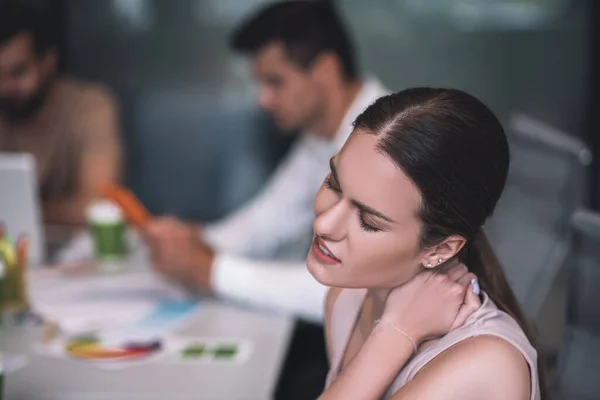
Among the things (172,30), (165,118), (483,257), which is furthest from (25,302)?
(172,30)

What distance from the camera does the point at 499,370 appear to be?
3.01 ft

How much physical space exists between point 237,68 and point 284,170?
1268mm

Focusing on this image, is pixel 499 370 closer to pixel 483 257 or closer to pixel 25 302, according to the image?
pixel 483 257

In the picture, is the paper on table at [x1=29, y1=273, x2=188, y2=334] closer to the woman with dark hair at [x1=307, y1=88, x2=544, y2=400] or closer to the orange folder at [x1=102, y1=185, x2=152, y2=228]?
the orange folder at [x1=102, y1=185, x2=152, y2=228]

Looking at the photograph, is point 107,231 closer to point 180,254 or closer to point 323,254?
point 180,254

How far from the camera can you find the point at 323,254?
3.30ft

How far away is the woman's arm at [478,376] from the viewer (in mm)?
915

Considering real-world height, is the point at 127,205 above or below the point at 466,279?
below

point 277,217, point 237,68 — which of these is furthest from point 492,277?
point 237,68

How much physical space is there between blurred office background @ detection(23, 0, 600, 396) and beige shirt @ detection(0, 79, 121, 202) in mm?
257

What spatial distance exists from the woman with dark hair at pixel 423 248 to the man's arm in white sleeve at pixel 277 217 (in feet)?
4.88

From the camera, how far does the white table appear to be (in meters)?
1.44

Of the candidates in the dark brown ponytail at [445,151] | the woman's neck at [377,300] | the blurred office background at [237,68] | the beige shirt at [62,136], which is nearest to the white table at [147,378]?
the woman's neck at [377,300]

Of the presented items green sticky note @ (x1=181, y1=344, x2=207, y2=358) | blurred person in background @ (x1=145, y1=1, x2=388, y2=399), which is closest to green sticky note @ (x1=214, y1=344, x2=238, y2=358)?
green sticky note @ (x1=181, y1=344, x2=207, y2=358)
